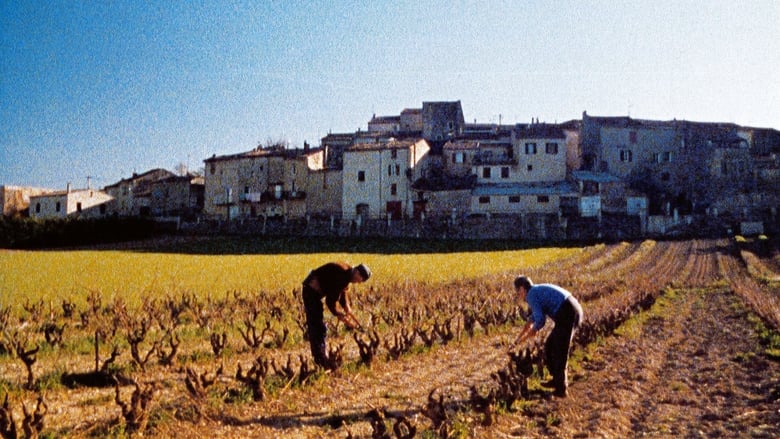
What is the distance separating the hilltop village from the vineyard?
34761 millimetres

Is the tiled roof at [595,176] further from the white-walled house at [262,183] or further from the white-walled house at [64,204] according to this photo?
the white-walled house at [64,204]

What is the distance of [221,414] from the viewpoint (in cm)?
898

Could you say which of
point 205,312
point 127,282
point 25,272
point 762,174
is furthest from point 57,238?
point 762,174

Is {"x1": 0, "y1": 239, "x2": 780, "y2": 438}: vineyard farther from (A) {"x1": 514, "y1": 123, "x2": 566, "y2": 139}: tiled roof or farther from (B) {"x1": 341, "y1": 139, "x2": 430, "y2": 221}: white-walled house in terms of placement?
(A) {"x1": 514, "y1": 123, "x2": 566, "y2": 139}: tiled roof

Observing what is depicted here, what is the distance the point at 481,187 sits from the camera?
203ft

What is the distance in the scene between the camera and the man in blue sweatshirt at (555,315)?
9883 millimetres

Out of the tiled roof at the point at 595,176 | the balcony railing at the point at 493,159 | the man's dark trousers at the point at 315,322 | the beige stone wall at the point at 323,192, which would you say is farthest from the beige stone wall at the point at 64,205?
the man's dark trousers at the point at 315,322

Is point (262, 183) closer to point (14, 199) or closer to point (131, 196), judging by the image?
point (131, 196)

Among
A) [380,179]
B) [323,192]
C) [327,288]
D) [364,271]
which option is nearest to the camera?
[364,271]

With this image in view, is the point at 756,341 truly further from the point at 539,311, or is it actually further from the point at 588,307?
the point at 539,311

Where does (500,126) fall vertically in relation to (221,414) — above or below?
above

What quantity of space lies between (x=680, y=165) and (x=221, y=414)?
68362 millimetres

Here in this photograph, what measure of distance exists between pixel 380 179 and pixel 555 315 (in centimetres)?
5402

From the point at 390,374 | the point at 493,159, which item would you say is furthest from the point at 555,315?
the point at 493,159
